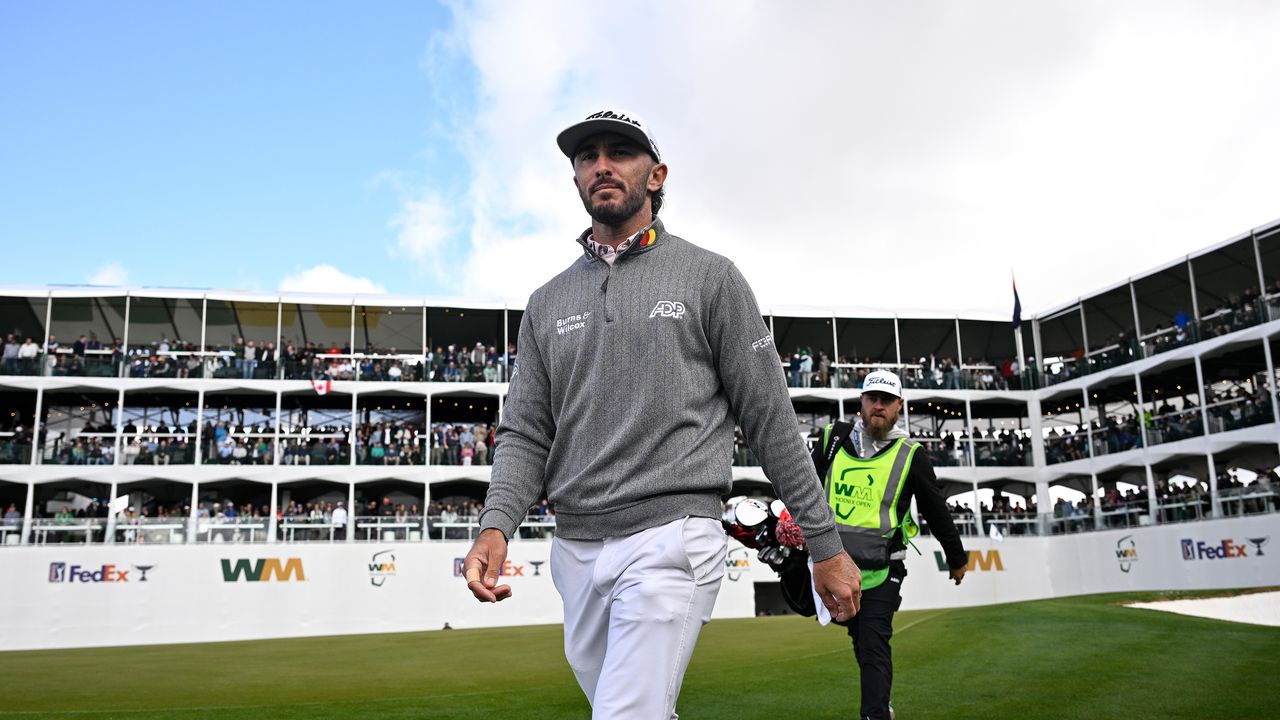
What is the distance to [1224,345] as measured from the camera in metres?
33.8

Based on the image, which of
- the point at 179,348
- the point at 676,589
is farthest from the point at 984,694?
the point at 179,348

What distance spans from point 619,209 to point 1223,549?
104ft

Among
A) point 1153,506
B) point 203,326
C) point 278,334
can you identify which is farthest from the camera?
point 203,326

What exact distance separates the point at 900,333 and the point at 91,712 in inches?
1556

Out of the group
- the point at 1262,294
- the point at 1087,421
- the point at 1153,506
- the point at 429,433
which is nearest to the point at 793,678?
the point at 1153,506

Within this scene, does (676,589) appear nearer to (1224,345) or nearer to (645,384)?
(645,384)

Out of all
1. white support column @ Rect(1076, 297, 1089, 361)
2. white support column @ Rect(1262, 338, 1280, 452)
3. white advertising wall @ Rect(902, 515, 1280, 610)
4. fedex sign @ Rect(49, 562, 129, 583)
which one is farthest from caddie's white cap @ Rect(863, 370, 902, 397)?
white support column @ Rect(1076, 297, 1089, 361)

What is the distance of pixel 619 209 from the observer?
10.8 feet

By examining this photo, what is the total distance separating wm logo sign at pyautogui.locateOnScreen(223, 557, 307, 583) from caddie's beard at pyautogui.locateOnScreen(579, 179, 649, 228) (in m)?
29.4

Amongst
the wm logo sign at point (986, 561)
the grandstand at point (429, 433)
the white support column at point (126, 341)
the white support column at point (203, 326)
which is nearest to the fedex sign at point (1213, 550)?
the grandstand at point (429, 433)

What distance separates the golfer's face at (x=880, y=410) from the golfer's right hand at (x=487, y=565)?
3.82 meters

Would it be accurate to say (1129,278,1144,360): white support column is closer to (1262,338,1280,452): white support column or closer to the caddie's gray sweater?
(1262,338,1280,452): white support column

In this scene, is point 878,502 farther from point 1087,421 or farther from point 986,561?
point 1087,421

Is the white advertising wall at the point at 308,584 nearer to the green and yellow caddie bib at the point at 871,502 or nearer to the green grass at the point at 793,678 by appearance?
the green grass at the point at 793,678
